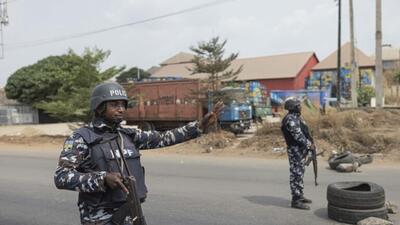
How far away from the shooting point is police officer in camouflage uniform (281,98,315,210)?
781 cm

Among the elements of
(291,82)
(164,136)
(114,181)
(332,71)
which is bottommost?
(114,181)

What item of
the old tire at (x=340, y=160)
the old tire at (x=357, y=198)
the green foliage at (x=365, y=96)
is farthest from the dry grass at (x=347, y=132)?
the green foliage at (x=365, y=96)

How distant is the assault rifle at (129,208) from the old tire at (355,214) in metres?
4.44

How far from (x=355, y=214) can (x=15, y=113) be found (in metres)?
44.8

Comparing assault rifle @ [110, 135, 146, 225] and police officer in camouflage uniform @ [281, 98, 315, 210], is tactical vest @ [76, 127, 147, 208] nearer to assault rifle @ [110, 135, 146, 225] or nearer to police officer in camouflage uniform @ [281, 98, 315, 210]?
assault rifle @ [110, 135, 146, 225]

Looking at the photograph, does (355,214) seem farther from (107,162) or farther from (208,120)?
(107,162)

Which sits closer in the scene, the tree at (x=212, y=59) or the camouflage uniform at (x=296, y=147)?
the camouflage uniform at (x=296, y=147)

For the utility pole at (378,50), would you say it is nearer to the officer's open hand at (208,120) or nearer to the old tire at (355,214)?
the old tire at (355,214)

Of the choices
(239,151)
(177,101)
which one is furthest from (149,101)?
(239,151)

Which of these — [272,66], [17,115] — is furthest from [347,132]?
[272,66]

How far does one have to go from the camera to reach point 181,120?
2461cm

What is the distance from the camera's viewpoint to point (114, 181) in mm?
2803

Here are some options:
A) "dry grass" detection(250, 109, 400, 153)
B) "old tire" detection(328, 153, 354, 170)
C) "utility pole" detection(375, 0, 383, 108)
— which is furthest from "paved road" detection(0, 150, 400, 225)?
"utility pole" detection(375, 0, 383, 108)

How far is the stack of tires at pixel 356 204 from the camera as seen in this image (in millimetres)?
6664
